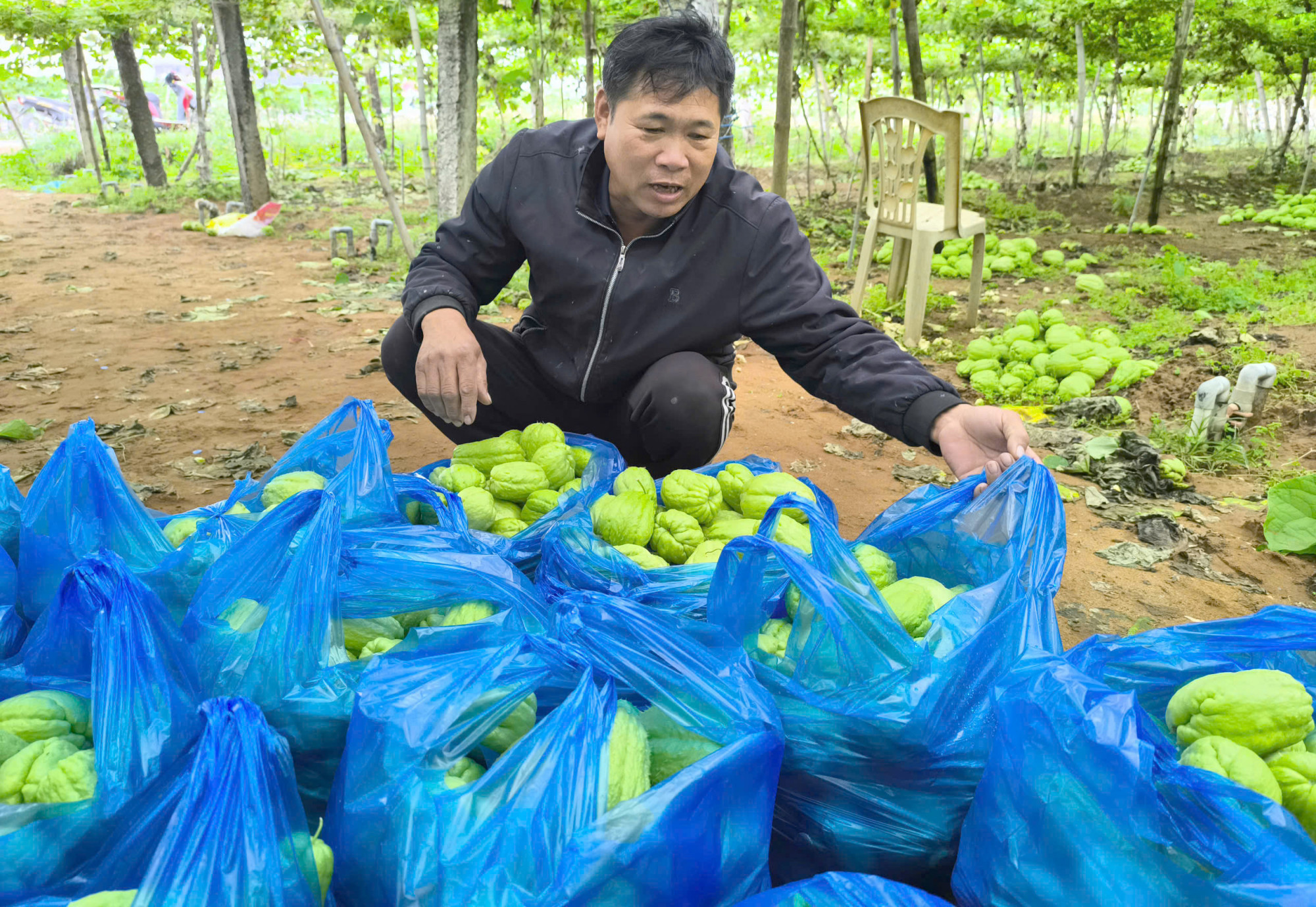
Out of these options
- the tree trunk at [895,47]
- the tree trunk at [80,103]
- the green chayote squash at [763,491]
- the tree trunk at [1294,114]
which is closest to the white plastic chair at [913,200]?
the tree trunk at [895,47]

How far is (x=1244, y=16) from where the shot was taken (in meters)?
10.2

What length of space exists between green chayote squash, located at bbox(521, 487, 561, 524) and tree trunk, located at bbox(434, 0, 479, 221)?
22.5 feet

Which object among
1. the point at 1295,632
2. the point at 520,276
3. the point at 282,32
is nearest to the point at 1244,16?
the point at 520,276

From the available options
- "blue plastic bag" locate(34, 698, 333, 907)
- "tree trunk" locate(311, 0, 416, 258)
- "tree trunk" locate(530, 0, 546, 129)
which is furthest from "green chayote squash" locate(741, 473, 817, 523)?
"tree trunk" locate(530, 0, 546, 129)

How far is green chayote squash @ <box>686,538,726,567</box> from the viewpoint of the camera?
1.95 m

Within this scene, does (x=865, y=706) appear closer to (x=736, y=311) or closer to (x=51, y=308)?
Answer: (x=736, y=311)

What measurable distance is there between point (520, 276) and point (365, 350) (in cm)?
262

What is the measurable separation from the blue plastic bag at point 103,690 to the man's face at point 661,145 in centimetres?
161

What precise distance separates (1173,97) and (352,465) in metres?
9.53

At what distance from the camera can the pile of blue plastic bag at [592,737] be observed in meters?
1.04

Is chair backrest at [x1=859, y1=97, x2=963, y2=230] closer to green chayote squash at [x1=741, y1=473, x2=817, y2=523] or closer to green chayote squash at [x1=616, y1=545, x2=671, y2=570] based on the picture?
green chayote squash at [x1=741, y1=473, x2=817, y2=523]

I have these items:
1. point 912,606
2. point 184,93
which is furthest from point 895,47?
point 184,93

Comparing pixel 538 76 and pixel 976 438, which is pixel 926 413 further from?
pixel 538 76

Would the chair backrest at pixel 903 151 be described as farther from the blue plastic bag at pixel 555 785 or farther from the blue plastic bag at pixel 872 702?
the blue plastic bag at pixel 555 785
